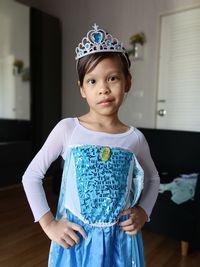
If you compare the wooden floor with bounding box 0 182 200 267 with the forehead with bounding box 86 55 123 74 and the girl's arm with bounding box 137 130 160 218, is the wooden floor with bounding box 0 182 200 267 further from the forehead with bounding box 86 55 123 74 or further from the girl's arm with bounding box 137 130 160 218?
the forehead with bounding box 86 55 123 74

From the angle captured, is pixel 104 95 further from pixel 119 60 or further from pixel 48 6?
pixel 48 6

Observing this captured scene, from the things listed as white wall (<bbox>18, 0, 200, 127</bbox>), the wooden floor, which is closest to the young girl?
the wooden floor

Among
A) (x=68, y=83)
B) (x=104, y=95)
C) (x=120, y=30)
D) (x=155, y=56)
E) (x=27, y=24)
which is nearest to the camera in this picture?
(x=104, y=95)

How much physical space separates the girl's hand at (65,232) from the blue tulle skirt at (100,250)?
21 mm

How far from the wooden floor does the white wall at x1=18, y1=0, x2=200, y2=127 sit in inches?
58.6

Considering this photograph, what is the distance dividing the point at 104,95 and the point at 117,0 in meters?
3.08

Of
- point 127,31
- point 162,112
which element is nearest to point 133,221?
point 162,112

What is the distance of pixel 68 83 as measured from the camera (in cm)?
387

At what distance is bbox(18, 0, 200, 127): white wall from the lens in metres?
3.03

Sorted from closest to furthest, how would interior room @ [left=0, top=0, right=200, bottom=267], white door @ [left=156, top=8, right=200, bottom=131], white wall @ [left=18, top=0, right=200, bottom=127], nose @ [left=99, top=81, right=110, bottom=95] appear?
nose @ [left=99, top=81, right=110, bottom=95]
interior room @ [left=0, top=0, right=200, bottom=267]
white door @ [left=156, top=8, right=200, bottom=131]
white wall @ [left=18, top=0, right=200, bottom=127]

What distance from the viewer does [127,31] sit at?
322 centimetres

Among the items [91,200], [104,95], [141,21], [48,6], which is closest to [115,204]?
[91,200]

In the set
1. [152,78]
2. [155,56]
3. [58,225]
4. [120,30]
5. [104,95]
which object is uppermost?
[120,30]

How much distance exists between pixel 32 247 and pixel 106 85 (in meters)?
1.69
